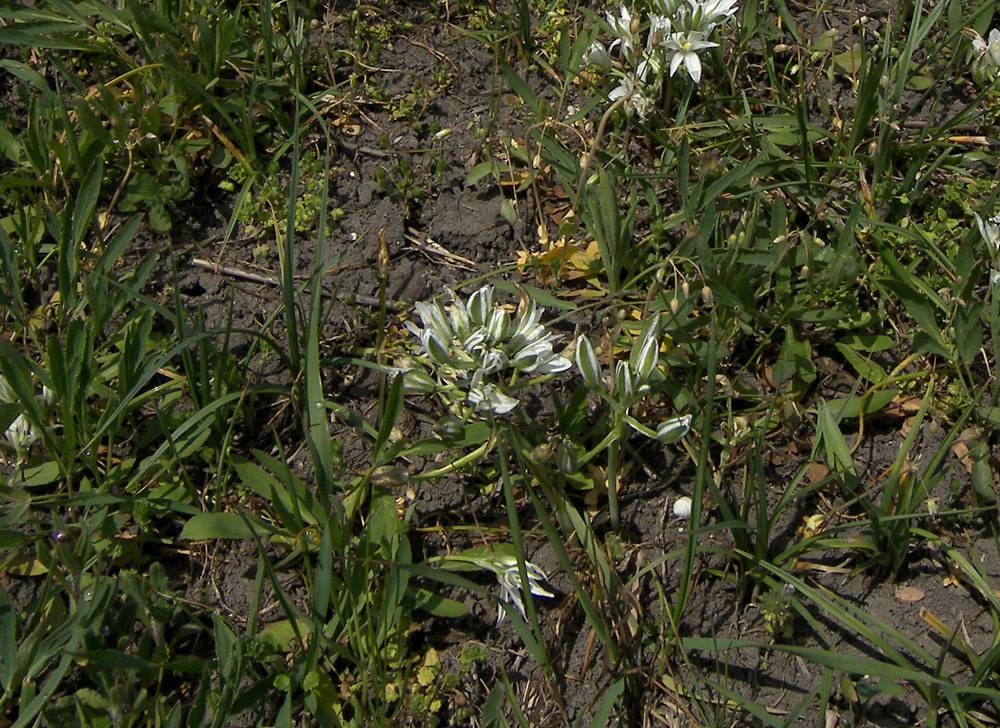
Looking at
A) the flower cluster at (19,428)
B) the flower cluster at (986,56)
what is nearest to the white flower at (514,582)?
the flower cluster at (19,428)

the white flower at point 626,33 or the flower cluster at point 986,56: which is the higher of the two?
the white flower at point 626,33

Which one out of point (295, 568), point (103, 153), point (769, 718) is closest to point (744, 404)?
point (769, 718)

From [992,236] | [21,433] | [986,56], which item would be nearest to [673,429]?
[992,236]

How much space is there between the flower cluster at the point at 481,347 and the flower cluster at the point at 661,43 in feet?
2.49

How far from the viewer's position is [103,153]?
2645mm

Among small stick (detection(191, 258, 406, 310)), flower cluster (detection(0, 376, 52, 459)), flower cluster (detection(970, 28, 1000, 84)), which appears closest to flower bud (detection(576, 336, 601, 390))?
small stick (detection(191, 258, 406, 310))

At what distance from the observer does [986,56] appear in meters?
2.68

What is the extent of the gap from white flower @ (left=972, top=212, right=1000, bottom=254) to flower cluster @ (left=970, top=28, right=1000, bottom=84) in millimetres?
642

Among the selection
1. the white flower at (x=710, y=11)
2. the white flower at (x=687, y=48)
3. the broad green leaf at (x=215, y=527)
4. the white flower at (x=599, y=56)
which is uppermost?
the white flower at (x=710, y=11)

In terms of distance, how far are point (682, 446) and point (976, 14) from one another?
1.49 metres

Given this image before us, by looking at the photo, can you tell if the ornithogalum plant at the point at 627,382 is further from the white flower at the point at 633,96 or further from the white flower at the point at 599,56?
the white flower at the point at 599,56

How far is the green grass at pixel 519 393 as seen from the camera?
1965 millimetres

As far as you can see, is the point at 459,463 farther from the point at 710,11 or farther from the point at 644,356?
the point at 710,11

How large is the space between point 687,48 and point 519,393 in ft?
3.40
